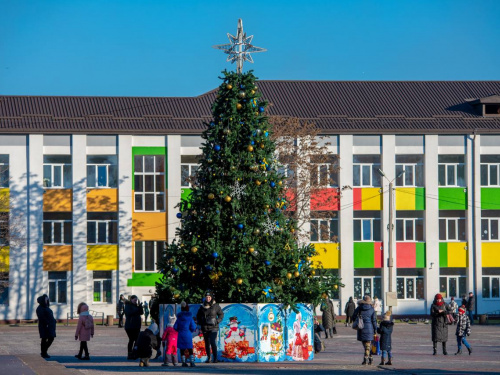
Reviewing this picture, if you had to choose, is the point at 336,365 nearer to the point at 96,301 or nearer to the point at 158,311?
the point at 158,311

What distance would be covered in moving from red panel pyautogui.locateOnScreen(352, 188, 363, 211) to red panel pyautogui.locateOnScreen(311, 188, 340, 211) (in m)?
1.08

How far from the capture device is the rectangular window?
2386 inches

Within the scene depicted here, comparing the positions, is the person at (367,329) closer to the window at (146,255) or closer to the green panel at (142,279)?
the green panel at (142,279)

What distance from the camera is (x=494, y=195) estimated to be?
63938 millimetres

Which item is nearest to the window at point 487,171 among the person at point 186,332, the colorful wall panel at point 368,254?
the colorful wall panel at point 368,254

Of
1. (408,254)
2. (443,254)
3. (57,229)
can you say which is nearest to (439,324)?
(408,254)

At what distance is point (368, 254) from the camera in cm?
6294

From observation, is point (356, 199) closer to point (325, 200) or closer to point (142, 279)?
point (325, 200)

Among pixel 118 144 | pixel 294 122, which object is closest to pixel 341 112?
pixel 294 122

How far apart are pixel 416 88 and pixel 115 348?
4062 centimetres

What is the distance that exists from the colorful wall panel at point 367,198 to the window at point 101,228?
1421cm

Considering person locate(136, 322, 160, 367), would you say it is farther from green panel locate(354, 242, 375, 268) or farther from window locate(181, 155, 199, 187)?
green panel locate(354, 242, 375, 268)

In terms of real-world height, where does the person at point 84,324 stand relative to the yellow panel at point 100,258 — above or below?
below

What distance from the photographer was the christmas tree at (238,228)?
23.5m
